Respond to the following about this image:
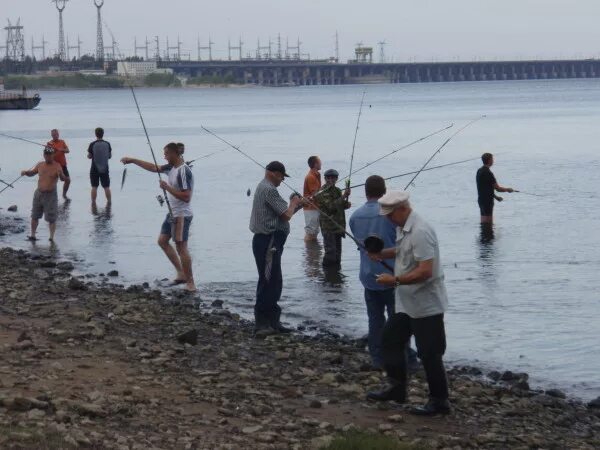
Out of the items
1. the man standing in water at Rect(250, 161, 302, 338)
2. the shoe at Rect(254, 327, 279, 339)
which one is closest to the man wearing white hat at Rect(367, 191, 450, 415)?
the man standing in water at Rect(250, 161, 302, 338)

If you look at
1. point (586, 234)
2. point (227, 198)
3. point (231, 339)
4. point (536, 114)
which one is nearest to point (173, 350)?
point (231, 339)

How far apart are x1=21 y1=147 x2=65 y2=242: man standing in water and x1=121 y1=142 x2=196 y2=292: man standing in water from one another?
391 centimetres

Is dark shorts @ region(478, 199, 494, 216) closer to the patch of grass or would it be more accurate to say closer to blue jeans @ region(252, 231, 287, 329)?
blue jeans @ region(252, 231, 287, 329)

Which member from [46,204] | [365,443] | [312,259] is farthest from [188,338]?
[46,204]

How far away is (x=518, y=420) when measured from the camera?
30.7 feet

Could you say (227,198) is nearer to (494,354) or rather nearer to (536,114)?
(494,354)

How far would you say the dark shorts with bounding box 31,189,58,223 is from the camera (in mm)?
19109

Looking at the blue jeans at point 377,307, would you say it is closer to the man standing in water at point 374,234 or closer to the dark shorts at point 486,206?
the man standing in water at point 374,234

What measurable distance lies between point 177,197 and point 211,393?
4780 millimetres

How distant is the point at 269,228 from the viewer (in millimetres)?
11742

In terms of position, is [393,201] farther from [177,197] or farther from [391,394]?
[177,197]

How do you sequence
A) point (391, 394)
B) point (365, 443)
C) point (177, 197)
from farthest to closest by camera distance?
point (177, 197) → point (391, 394) → point (365, 443)

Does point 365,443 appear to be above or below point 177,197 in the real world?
below

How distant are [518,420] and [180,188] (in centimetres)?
560
